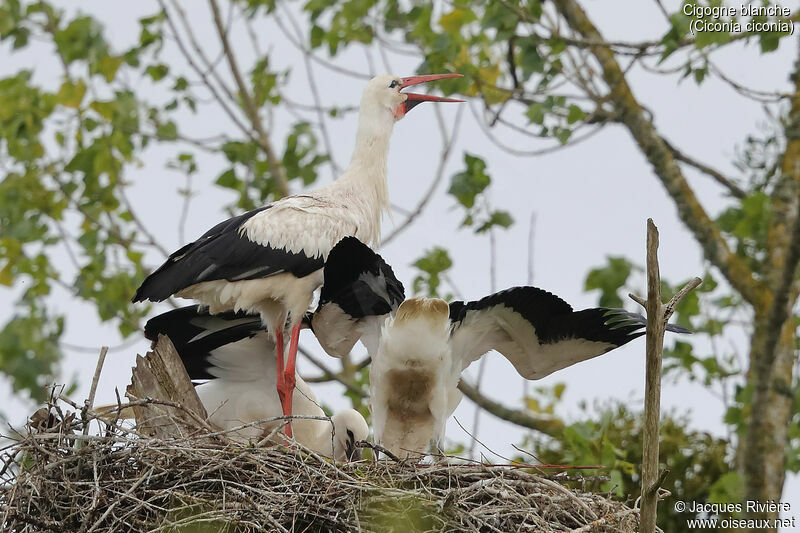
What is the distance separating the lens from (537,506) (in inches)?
183

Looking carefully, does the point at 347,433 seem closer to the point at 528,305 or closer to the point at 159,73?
the point at 528,305

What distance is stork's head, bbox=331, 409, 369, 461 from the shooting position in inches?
240

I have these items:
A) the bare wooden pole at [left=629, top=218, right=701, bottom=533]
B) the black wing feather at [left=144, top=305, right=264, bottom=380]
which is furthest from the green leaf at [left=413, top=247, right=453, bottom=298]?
the bare wooden pole at [left=629, top=218, right=701, bottom=533]

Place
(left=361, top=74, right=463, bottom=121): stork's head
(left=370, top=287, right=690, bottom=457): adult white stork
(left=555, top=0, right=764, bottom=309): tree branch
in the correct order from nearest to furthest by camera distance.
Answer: (left=370, top=287, right=690, bottom=457): adult white stork < (left=361, top=74, right=463, bottom=121): stork's head < (left=555, top=0, right=764, bottom=309): tree branch

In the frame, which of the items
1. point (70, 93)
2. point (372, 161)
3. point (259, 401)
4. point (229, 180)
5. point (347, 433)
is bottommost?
point (347, 433)

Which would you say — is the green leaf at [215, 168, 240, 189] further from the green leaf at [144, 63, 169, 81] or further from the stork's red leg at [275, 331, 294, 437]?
the stork's red leg at [275, 331, 294, 437]

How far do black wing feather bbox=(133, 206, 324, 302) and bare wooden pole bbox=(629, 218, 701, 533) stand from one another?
272cm

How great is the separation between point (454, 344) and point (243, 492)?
1.51 meters

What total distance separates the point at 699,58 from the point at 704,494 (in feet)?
8.94

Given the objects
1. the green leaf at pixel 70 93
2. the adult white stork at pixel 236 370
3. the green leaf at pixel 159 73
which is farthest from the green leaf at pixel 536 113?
the green leaf at pixel 70 93

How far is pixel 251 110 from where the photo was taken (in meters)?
10.4

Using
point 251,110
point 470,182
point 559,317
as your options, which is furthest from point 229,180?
point 559,317

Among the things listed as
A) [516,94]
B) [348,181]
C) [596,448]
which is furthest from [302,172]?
[596,448]

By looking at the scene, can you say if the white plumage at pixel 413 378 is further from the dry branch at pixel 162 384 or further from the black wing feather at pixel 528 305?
the dry branch at pixel 162 384
